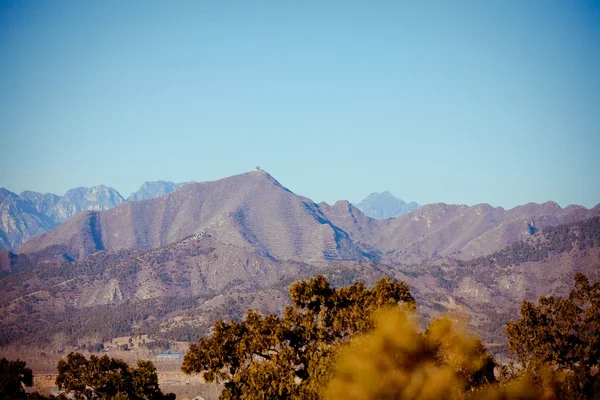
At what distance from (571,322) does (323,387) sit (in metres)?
33.5

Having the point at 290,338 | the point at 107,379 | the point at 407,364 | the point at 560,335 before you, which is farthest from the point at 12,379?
the point at 560,335

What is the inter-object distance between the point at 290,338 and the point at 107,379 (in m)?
22.8

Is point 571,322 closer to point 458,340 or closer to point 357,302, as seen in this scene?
point 357,302

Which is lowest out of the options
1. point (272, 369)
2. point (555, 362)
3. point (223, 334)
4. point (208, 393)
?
point (208, 393)

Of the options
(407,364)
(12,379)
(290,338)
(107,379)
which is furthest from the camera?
(12,379)

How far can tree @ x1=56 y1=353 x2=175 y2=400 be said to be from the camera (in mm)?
50938

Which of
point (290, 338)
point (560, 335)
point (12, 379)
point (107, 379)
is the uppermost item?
point (290, 338)

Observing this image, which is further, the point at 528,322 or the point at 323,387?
the point at 528,322

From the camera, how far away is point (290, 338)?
38.0m

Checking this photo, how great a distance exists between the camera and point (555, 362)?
5116 centimetres

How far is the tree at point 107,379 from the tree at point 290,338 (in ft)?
50.6

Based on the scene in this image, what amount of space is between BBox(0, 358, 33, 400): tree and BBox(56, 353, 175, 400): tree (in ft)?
18.8

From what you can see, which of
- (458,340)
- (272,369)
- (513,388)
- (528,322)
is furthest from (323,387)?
(528,322)

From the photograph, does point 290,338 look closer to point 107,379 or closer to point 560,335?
point 107,379
